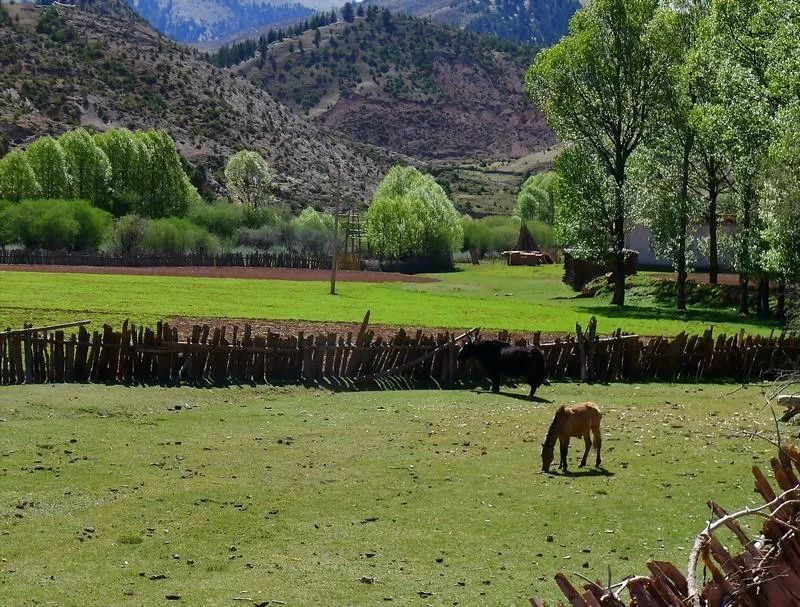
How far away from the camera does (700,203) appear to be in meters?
51.2

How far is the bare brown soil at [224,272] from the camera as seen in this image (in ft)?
241

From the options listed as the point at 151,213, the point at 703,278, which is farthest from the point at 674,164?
the point at 151,213

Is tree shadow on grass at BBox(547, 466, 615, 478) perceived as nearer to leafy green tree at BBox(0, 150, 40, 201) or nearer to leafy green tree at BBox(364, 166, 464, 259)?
leafy green tree at BBox(364, 166, 464, 259)

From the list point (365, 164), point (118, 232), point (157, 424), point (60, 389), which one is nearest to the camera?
point (157, 424)

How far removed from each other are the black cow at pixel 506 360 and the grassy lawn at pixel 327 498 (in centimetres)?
207

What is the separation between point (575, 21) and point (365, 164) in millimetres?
136482

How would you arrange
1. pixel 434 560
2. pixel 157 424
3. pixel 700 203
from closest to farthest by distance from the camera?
pixel 434 560, pixel 157 424, pixel 700 203

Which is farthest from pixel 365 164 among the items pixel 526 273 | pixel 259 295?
pixel 259 295

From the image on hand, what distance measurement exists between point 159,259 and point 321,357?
66.5 meters

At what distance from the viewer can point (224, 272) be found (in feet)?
266

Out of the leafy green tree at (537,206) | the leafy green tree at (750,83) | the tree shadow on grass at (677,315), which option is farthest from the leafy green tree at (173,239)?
the leafy green tree at (537,206)

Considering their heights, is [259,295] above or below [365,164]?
below

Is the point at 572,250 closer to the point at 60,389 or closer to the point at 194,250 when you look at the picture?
the point at 60,389

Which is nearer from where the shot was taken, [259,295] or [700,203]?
[700,203]
